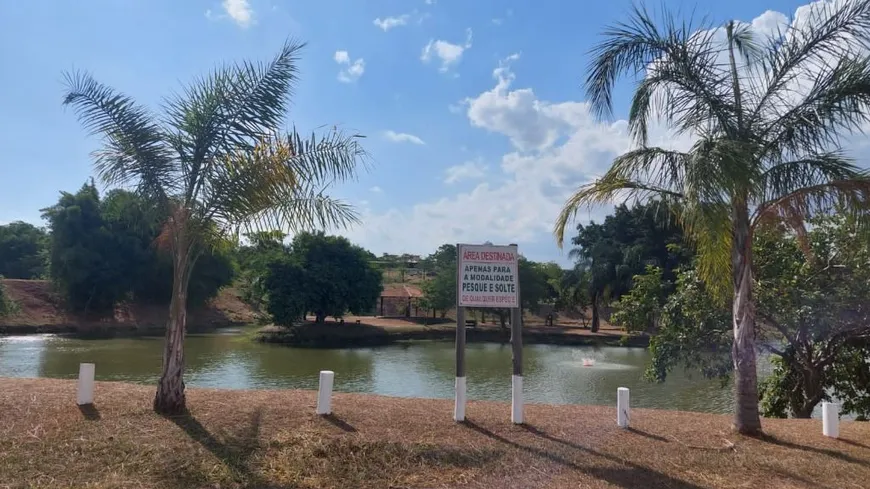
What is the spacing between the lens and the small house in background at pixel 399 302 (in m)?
53.1

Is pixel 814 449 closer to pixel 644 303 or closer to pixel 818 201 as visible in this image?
pixel 818 201

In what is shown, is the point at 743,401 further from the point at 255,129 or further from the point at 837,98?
the point at 255,129

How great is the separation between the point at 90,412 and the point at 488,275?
4932 mm

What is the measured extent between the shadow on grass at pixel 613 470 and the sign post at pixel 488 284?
1273mm

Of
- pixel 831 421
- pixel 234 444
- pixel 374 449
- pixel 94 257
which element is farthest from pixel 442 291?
pixel 234 444

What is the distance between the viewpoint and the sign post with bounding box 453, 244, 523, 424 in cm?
745

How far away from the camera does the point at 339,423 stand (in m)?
6.60

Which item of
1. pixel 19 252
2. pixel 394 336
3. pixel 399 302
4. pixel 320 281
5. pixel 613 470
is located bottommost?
pixel 394 336

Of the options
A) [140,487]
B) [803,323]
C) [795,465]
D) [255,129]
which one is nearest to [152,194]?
[255,129]

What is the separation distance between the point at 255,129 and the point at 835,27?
693 cm

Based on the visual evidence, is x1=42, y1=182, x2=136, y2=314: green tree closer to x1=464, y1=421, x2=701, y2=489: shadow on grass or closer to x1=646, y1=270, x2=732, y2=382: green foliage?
x1=646, y1=270, x2=732, y2=382: green foliage

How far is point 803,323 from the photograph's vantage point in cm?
1053

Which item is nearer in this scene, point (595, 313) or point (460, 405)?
point (460, 405)

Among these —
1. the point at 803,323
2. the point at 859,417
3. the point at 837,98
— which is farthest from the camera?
the point at 859,417
